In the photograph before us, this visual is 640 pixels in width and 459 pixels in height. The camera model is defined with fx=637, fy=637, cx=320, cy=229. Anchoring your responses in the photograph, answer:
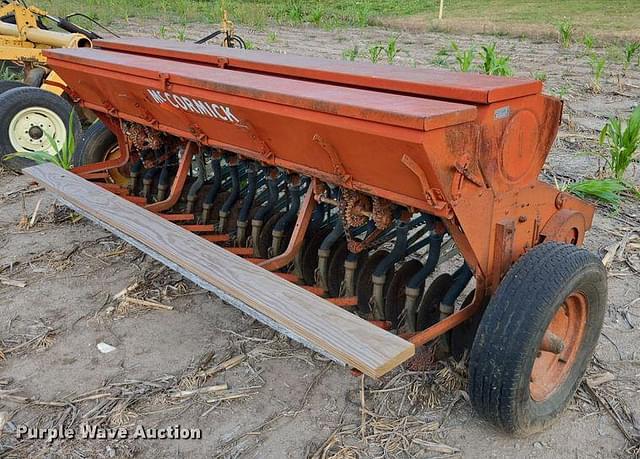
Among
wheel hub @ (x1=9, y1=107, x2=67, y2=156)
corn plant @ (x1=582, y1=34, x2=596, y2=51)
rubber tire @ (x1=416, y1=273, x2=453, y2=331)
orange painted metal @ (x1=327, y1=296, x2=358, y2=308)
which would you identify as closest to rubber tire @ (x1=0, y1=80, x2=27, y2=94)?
wheel hub @ (x1=9, y1=107, x2=67, y2=156)

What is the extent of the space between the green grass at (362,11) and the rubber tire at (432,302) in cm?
1126

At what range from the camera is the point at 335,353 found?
76.6 inches

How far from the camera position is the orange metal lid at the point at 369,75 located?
211cm

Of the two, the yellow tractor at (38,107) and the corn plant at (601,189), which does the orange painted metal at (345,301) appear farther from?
the corn plant at (601,189)

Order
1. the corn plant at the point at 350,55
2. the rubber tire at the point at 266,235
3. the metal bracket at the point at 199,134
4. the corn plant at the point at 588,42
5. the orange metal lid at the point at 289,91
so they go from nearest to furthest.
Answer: the orange metal lid at the point at 289,91, the metal bracket at the point at 199,134, the rubber tire at the point at 266,235, the corn plant at the point at 350,55, the corn plant at the point at 588,42

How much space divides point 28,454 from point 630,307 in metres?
2.75

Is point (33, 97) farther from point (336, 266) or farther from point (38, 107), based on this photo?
point (336, 266)

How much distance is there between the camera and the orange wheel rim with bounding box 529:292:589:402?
2.38 m

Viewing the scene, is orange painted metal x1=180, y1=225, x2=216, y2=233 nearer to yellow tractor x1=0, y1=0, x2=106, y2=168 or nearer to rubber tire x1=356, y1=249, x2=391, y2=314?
rubber tire x1=356, y1=249, x2=391, y2=314

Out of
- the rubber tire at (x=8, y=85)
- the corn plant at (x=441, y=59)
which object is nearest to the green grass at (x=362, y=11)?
the corn plant at (x=441, y=59)

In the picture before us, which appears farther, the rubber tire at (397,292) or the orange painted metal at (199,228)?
the orange painted metal at (199,228)

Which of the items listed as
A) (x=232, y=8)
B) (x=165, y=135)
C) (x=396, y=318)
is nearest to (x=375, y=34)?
(x=232, y=8)

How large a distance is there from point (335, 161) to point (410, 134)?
1.66ft

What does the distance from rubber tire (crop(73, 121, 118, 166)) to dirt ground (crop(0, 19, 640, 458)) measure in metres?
0.58
